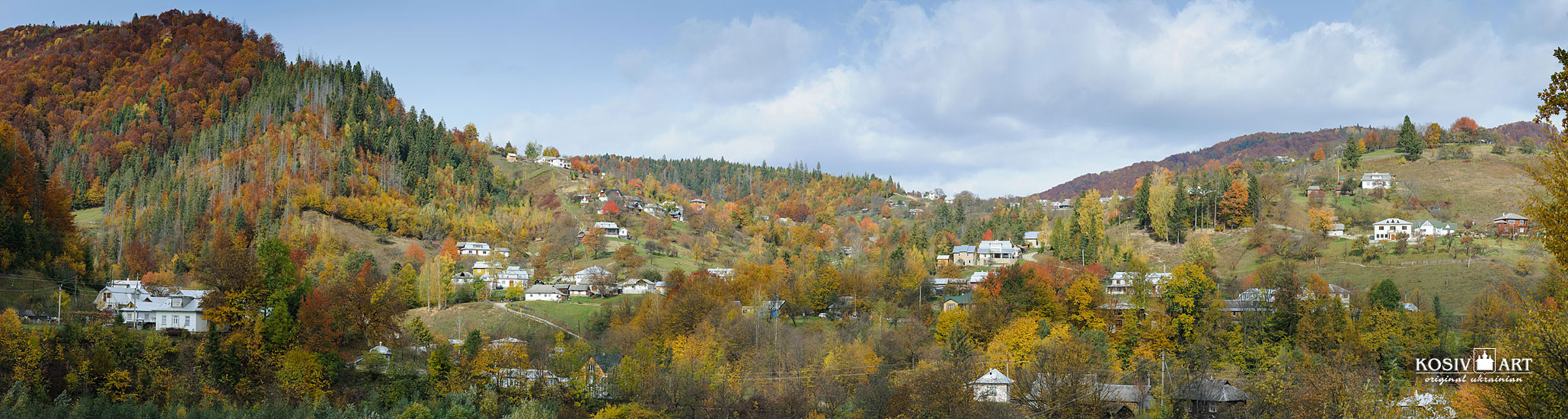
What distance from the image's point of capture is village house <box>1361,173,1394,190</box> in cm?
10025

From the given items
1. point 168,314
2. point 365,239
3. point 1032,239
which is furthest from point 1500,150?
point 168,314

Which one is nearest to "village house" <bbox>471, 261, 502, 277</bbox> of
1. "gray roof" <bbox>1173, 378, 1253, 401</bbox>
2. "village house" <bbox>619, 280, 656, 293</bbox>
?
"village house" <bbox>619, 280, 656, 293</bbox>

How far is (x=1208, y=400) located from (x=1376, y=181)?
72236 mm

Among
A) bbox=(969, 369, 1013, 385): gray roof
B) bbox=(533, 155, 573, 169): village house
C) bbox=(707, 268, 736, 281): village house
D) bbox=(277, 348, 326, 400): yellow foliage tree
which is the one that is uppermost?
bbox=(533, 155, 573, 169): village house

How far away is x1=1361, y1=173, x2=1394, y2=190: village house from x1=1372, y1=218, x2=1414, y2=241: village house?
620 inches

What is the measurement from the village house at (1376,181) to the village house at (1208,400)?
68.1 metres

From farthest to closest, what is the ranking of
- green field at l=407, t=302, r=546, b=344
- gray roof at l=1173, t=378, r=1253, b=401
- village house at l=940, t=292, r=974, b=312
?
village house at l=940, t=292, r=974, b=312, green field at l=407, t=302, r=546, b=344, gray roof at l=1173, t=378, r=1253, b=401

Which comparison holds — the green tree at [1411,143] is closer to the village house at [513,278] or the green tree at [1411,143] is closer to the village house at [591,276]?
the village house at [591,276]

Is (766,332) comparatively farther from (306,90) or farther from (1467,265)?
(306,90)

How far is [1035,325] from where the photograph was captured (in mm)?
59781

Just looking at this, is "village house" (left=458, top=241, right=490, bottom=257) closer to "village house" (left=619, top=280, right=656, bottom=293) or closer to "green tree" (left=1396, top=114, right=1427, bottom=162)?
"village house" (left=619, top=280, right=656, bottom=293)

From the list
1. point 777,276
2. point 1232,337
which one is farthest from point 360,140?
point 1232,337

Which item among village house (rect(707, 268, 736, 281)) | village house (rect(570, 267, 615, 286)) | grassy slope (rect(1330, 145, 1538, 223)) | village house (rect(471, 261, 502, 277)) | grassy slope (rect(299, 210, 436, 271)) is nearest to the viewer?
village house (rect(707, 268, 736, 281))

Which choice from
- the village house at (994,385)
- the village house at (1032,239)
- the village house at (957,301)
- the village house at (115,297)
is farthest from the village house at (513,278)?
the village house at (1032,239)
